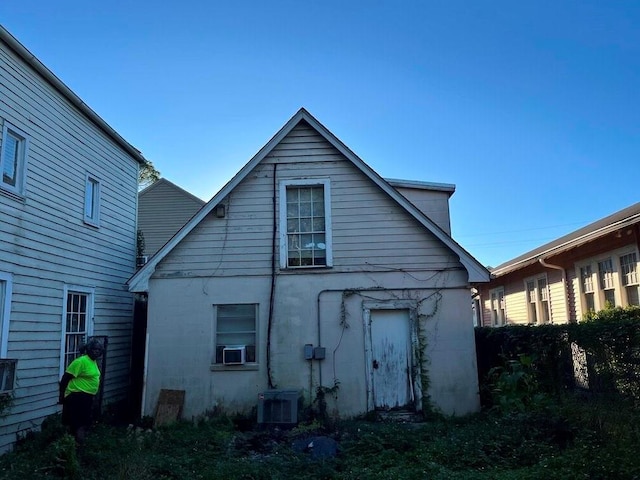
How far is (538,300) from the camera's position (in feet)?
58.2

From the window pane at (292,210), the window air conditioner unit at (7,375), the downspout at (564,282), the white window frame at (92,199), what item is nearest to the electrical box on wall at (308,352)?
the window pane at (292,210)

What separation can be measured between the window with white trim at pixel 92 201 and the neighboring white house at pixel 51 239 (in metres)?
0.02

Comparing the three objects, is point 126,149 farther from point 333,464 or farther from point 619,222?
point 619,222

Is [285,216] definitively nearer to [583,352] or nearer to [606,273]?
[583,352]

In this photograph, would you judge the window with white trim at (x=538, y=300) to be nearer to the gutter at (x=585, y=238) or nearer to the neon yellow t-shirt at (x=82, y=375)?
the gutter at (x=585, y=238)

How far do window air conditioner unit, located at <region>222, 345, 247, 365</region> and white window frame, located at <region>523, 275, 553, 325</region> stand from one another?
34.0 feet

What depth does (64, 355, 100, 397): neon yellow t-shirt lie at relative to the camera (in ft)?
27.1

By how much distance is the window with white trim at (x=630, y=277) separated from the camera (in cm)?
1185

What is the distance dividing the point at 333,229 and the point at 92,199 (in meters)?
5.73

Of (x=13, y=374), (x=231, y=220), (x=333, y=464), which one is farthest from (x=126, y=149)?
(x=333, y=464)

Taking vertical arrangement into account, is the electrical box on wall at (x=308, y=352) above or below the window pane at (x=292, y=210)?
below

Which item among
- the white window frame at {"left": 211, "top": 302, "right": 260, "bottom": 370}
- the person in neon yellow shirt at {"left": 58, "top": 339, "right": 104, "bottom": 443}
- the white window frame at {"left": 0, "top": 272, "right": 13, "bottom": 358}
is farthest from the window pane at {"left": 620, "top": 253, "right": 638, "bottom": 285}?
the white window frame at {"left": 0, "top": 272, "right": 13, "bottom": 358}

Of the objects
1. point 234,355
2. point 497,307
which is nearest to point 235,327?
point 234,355

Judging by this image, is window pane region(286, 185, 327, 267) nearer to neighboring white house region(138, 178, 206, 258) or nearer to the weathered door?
the weathered door
